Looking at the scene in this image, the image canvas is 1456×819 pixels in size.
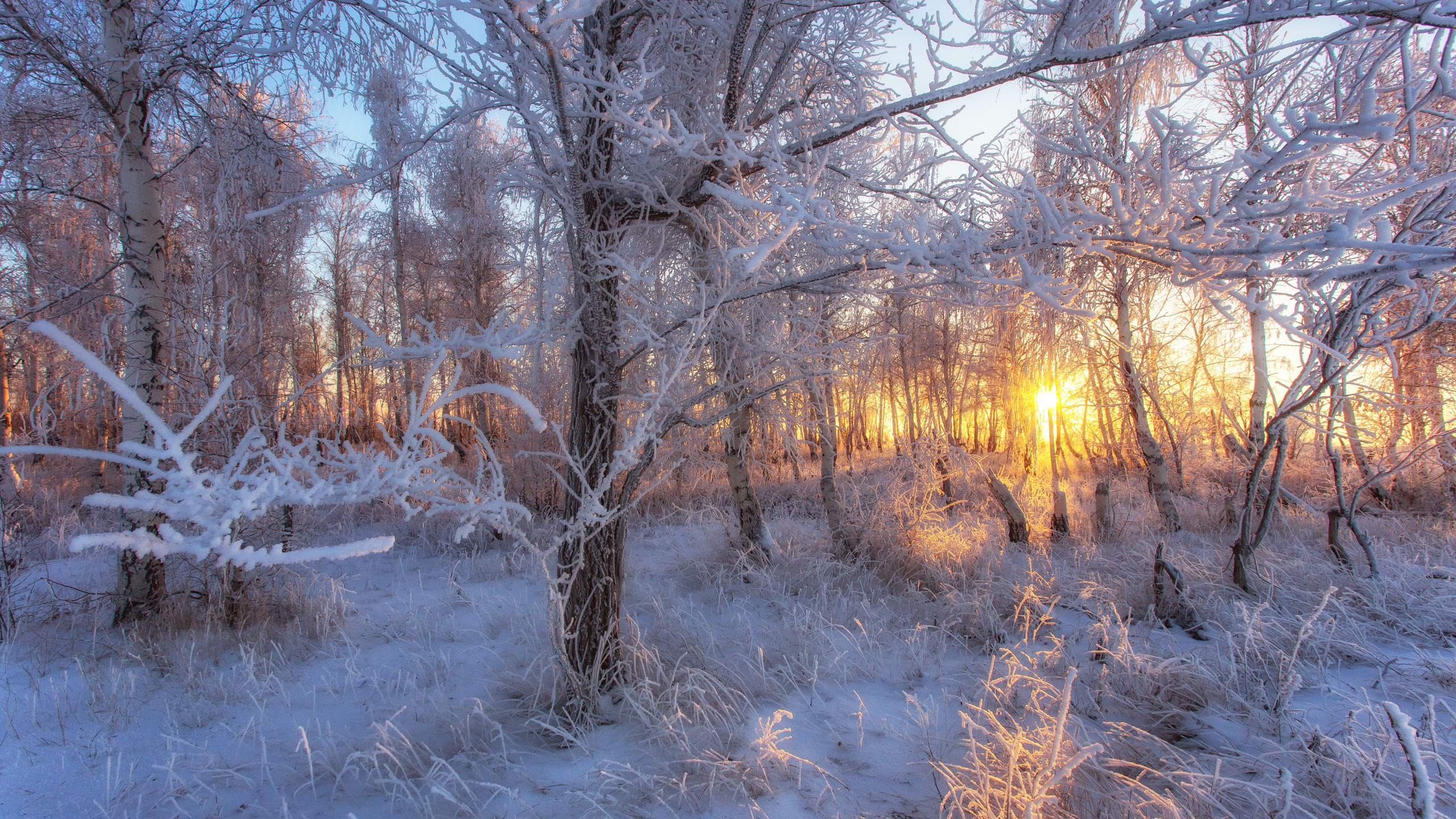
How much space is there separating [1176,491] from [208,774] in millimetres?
11573

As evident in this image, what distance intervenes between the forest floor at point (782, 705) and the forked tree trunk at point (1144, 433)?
1554 millimetres

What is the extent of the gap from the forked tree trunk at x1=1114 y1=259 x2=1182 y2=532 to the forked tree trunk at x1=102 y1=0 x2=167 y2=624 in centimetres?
869

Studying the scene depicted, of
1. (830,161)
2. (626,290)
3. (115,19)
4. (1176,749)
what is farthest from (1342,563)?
(115,19)

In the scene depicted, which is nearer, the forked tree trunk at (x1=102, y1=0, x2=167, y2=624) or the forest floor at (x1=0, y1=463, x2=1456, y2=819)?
the forest floor at (x1=0, y1=463, x2=1456, y2=819)

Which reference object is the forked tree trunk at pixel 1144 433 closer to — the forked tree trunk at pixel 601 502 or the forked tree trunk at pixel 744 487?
the forked tree trunk at pixel 744 487

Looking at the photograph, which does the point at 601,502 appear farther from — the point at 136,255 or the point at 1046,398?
the point at 1046,398

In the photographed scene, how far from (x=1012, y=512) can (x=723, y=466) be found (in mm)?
3432

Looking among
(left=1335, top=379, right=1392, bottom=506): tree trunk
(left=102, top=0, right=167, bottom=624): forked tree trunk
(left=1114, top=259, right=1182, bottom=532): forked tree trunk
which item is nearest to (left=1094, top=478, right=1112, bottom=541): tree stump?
(left=1114, top=259, right=1182, bottom=532): forked tree trunk

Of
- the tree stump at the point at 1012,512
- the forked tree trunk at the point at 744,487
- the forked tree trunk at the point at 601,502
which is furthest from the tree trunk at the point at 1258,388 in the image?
the forked tree trunk at the point at 601,502

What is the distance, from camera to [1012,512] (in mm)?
6879

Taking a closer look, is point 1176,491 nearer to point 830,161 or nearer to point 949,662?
point 949,662

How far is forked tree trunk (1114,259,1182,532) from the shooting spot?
260 inches

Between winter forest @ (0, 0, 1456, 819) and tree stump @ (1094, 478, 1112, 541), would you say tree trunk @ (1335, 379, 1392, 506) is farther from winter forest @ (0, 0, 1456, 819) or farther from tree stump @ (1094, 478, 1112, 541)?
tree stump @ (1094, 478, 1112, 541)

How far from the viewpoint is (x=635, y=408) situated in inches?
191
